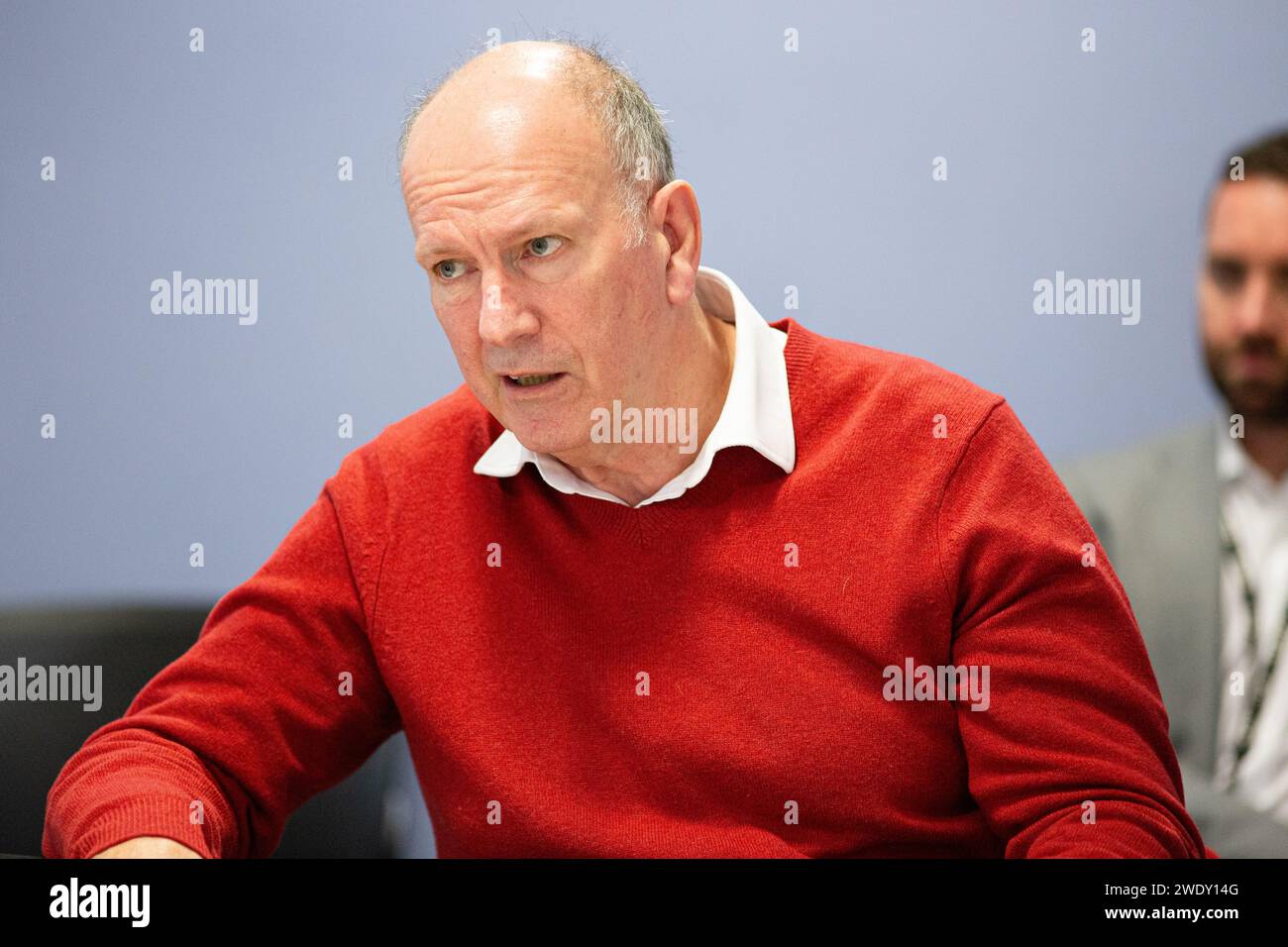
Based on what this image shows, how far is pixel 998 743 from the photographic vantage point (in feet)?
4.24

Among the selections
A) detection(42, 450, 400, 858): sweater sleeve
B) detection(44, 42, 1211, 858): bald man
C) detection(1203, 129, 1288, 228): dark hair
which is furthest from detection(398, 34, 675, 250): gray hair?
detection(1203, 129, 1288, 228): dark hair

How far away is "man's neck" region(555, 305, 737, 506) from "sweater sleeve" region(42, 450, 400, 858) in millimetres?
279

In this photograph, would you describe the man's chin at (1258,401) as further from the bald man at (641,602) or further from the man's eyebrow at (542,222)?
the man's eyebrow at (542,222)

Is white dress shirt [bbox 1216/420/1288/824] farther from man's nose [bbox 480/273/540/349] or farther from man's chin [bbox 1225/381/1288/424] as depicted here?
man's nose [bbox 480/273/540/349]

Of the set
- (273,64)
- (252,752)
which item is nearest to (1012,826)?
(252,752)

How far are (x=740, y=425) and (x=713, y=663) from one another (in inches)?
10.2

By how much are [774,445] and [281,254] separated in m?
0.99

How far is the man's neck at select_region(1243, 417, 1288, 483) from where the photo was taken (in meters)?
1.87

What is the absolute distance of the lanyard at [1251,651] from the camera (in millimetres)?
1766

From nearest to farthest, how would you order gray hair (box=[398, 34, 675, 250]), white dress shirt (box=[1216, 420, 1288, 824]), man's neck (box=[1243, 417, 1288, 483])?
A: gray hair (box=[398, 34, 675, 250])
white dress shirt (box=[1216, 420, 1288, 824])
man's neck (box=[1243, 417, 1288, 483])

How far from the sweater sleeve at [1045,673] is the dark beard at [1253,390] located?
685 mm
